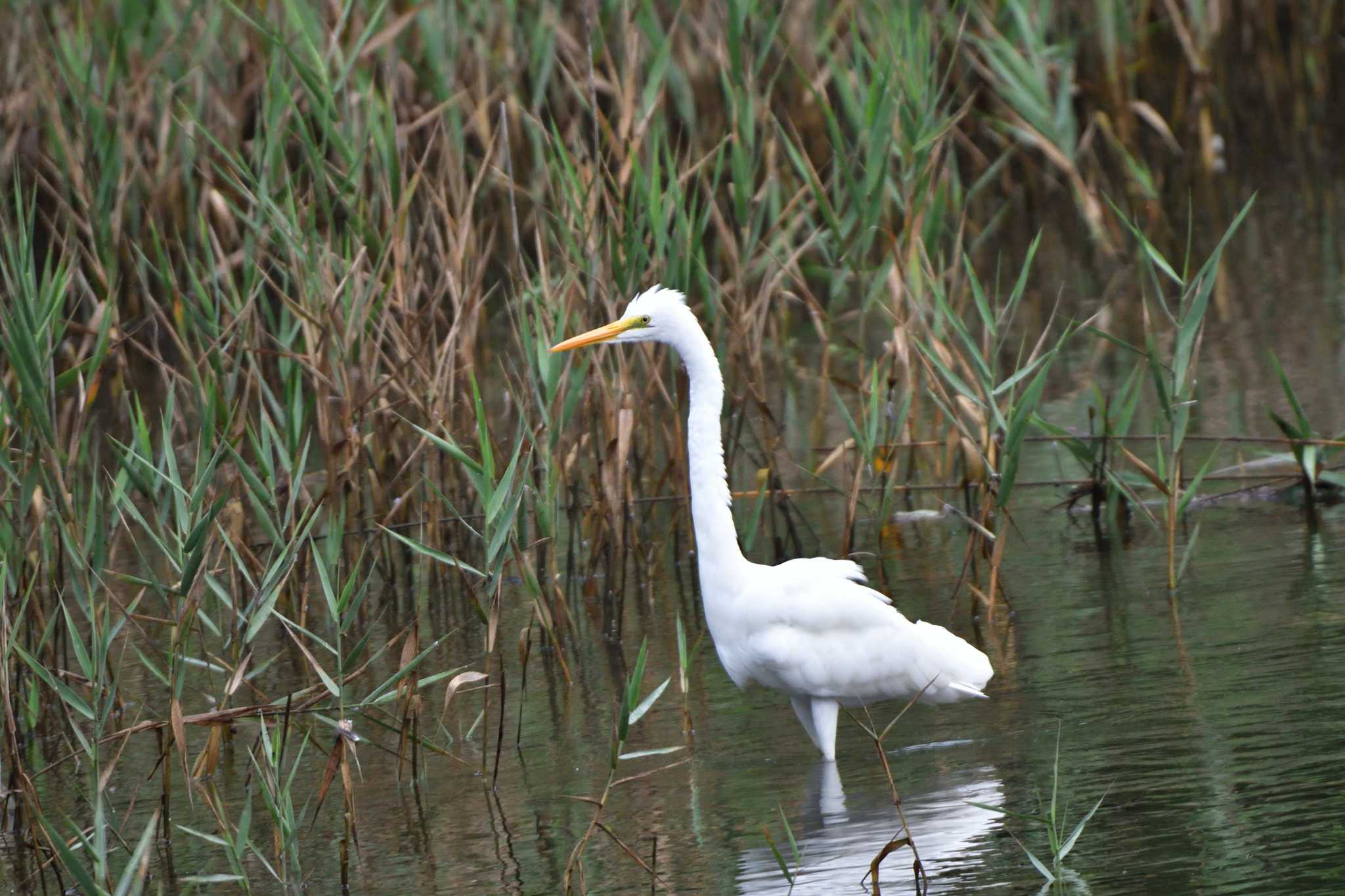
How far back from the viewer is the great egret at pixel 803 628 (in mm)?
4672

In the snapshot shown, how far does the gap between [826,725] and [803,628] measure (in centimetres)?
27

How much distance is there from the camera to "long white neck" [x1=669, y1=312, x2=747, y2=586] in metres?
4.88

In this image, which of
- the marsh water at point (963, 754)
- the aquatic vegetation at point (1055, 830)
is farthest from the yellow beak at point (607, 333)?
the aquatic vegetation at point (1055, 830)

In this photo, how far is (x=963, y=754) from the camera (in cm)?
461

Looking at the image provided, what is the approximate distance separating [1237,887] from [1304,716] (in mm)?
1048

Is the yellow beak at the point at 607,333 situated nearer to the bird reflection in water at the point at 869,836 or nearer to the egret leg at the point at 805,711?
the egret leg at the point at 805,711

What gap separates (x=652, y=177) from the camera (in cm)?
588

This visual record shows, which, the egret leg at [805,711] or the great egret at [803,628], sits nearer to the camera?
the great egret at [803,628]

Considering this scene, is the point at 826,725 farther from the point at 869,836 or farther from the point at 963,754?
the point at 869,836

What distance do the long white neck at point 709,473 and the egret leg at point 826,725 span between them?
0.44 metres

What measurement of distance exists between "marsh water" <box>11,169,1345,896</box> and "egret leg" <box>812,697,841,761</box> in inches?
2.1

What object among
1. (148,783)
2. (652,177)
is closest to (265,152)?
(652,177)

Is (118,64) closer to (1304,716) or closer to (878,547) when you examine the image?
(878,547)

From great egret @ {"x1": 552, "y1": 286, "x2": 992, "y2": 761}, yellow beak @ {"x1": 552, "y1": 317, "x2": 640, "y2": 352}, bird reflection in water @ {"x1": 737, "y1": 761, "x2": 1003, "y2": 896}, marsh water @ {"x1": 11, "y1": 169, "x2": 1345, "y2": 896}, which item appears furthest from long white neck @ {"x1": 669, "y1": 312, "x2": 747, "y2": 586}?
bird reflection in water @ {"x1": 737, "y1": 761, "x2": 1003, "y2": 896}
